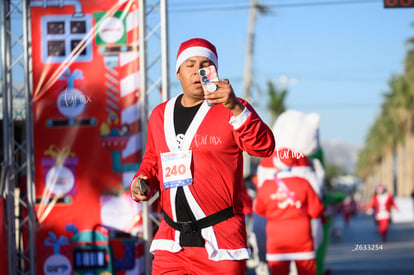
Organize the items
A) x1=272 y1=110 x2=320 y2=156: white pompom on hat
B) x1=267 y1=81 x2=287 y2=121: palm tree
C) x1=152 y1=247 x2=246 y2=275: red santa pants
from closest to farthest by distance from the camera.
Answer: x1=152 y1=247 x2=246 y2=275: red santa pants < x1=272 y1=110 x2=320 y2=156: white pompom on hat < x1=267 y1=81 x2=287 y2=121: palm tree

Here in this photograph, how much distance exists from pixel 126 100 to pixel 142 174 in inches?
118

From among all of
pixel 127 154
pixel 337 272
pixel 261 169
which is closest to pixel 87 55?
pixel 127 154

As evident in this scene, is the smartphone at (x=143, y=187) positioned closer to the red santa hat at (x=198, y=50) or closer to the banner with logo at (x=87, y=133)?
the red santa hat at (x=198, y=50)

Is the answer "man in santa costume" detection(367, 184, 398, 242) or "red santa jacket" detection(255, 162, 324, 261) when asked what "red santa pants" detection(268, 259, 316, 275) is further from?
"man in santa costume" detection(367, 184, 398, 242)

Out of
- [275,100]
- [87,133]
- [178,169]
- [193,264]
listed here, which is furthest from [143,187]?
[275,100]

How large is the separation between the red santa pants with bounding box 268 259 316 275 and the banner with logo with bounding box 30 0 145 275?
1353 mm

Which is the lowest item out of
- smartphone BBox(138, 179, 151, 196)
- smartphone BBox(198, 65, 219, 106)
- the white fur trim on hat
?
smartphone BBox(138, 179, 151, 196)

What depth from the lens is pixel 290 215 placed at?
7852mm

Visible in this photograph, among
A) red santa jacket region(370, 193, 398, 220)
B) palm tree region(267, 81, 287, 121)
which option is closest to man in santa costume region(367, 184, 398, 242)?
red santa jacket region(370, 193, 398, 220)

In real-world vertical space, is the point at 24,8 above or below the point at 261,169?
above

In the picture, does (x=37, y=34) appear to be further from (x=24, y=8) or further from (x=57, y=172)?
(x=57, y=172)

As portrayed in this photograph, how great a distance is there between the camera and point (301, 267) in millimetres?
7684

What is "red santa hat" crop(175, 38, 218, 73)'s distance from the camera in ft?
14.9

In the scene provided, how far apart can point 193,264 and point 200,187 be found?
0.43 metres
